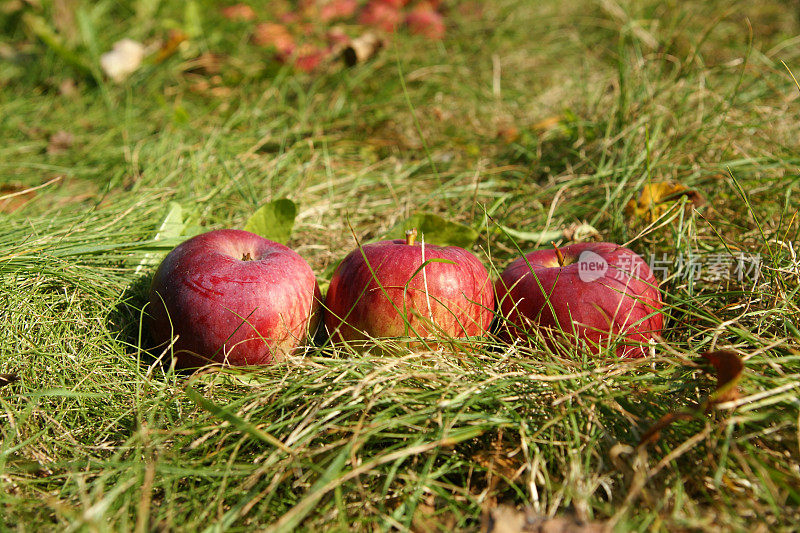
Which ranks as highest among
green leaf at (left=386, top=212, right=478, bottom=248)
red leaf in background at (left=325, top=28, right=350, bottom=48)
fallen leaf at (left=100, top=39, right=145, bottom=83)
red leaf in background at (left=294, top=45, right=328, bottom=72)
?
fallen leaf at (left=100, top=39, right=145, bottom=83)

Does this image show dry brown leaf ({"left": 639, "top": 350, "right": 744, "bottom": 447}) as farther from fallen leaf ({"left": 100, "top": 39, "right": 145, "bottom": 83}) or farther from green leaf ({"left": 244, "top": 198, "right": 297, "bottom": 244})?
fallen leaf ({"left": 100, "top": 39, "right": 145, "bottom": 83})

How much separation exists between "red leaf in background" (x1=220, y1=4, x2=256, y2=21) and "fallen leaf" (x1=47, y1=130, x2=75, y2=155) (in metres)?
1.67

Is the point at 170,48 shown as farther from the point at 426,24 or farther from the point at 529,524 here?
the point at 529,524

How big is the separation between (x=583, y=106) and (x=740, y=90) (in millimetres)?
750

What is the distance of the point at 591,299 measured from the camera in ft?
5.25

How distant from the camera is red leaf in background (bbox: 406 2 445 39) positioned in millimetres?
3939

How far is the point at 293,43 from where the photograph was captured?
388 centimetres

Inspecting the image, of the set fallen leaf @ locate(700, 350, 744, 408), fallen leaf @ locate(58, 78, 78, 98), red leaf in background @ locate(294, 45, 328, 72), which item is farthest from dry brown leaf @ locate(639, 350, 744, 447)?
fallen leaf @ locate(58, 78, 78, 98)

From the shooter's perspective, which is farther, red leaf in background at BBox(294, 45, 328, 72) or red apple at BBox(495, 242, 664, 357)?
red leaf in background at BBox(294, 45, 328, 72)

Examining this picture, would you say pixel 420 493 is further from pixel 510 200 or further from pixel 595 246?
pixel 510 200

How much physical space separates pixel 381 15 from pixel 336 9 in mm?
374

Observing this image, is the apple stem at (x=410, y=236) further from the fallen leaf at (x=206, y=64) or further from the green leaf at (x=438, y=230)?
the fallen leaf at (x=206, y=64)

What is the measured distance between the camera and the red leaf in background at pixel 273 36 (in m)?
3.87

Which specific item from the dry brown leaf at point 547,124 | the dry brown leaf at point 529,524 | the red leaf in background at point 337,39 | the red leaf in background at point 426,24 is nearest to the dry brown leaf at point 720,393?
the dry brown leaf at point 529,524
